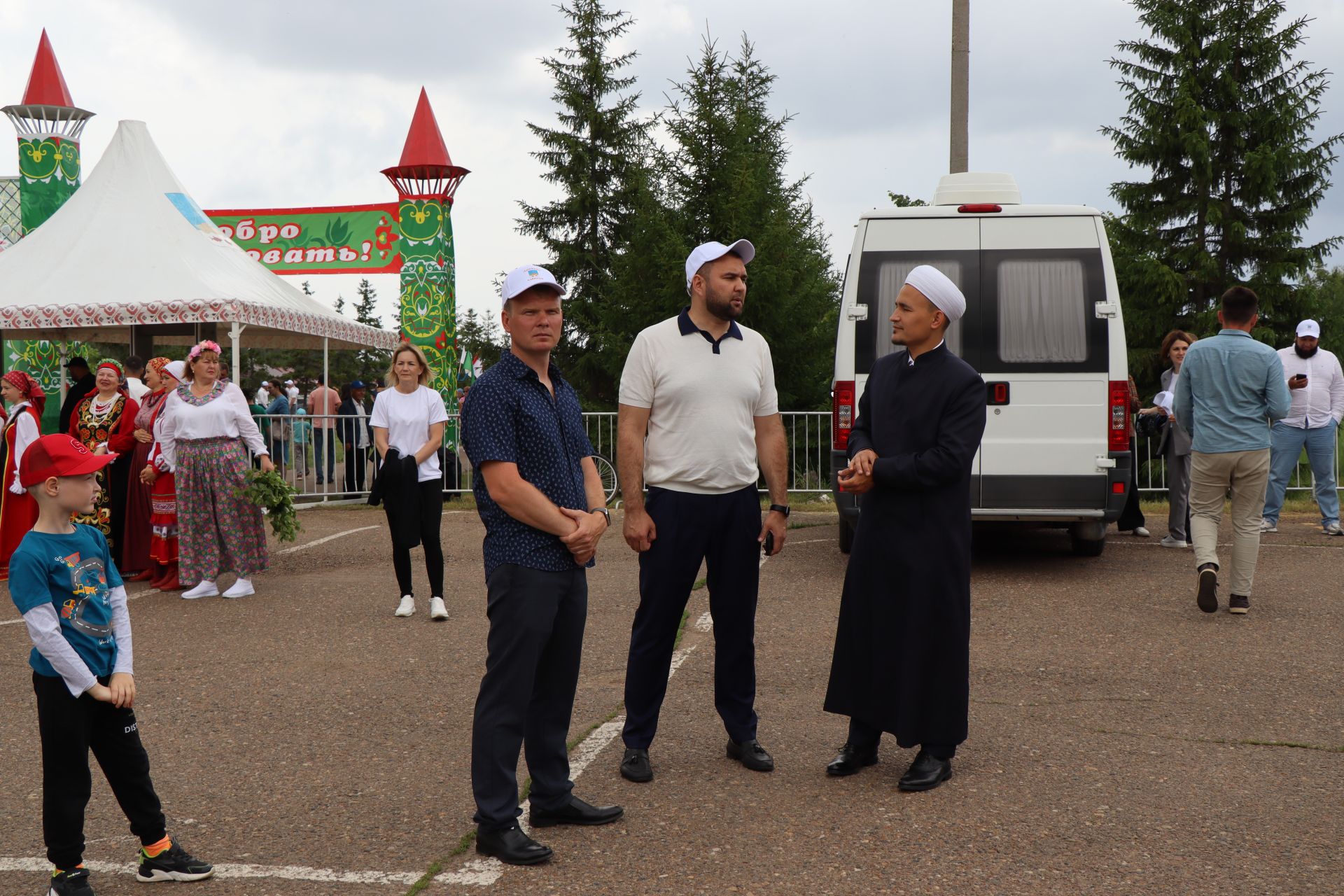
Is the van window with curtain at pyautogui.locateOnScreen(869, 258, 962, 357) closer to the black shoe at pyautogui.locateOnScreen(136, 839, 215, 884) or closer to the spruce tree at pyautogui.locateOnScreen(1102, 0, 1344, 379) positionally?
the black shoe at pyautogui.locateOnScreen(136, 839, 215, 884)

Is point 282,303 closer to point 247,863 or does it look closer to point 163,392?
point 163,392

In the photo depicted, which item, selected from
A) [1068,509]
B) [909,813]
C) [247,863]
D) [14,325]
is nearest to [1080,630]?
[1068,509]

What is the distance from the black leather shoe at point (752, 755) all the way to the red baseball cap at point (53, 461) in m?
2.56

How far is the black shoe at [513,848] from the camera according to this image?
3783 mm

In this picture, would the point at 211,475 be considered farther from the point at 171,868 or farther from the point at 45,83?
the point at 45,83

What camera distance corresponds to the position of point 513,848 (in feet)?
12.4

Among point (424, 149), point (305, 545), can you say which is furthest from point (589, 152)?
point (305, 545)

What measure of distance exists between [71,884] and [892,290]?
6942 millimetres

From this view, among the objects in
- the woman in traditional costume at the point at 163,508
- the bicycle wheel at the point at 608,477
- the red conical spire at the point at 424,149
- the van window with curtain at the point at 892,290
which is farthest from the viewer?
the red conical spire at the point at 424,149

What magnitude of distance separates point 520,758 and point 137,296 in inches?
535

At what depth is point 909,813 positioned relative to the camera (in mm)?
4254

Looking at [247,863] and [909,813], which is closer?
[247,863]

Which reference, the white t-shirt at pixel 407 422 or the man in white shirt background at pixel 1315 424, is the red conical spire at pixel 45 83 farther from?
the man in white shirt background at pixel 1315 424

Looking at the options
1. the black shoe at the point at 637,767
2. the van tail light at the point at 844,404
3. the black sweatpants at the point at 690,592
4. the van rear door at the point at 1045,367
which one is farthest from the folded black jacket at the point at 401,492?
the van rear door at the point at 1045,367
